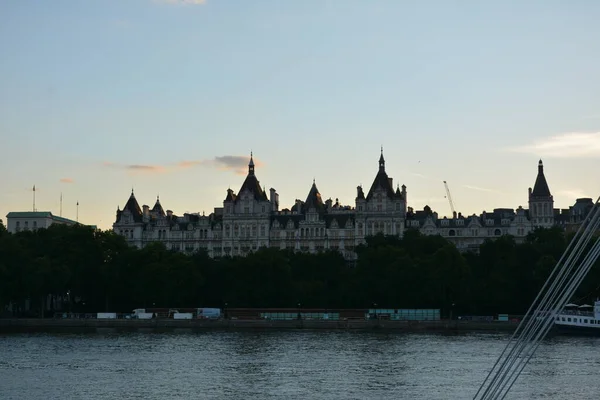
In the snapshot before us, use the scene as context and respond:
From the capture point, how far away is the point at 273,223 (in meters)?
167

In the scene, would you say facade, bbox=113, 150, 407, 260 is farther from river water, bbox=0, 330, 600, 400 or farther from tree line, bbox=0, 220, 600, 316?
river water, bbox=0, 330, 600, 400

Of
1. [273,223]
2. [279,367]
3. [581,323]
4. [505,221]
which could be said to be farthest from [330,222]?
[279,367]

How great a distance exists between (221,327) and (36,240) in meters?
30.5

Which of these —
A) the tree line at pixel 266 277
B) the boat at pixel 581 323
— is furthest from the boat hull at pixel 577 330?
the tree line at pixel 266 277

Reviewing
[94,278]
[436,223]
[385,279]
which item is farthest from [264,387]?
[436,223]

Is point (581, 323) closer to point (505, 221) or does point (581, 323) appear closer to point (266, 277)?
point (266, 277)

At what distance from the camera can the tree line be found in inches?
4309

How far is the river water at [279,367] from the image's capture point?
52.1 m

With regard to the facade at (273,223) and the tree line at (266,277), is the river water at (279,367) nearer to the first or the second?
the tree line at (266,277)

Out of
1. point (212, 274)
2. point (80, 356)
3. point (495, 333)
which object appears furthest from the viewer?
point (212, 274)

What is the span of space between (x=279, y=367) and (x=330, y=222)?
102103mm

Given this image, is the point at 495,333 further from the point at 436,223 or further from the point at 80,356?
the point at 436,223

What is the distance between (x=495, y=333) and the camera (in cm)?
9462

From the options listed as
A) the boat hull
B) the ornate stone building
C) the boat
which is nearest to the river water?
the boat hull
